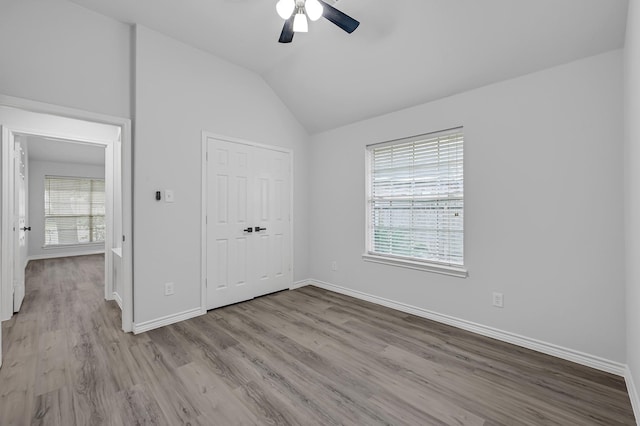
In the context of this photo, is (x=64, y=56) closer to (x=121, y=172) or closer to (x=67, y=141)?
(x=121, y=172)

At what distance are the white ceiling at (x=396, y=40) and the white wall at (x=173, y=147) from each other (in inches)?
9.6

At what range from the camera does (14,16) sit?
7.72 ft

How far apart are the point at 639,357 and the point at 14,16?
497 cm

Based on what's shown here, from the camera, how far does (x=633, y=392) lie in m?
1.81

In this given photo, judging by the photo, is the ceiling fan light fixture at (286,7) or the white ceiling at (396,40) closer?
the ceiling fan light fixture at (286,7)

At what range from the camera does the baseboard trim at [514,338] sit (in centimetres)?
219

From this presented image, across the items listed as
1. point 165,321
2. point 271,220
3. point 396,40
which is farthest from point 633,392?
point 165,321

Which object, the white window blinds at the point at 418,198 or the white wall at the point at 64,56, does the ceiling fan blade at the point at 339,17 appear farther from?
the white wall at the point at 64,56

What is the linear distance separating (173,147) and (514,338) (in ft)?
12.7

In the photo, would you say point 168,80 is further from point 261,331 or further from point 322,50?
point 261,331

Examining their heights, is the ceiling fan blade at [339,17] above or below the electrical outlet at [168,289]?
above

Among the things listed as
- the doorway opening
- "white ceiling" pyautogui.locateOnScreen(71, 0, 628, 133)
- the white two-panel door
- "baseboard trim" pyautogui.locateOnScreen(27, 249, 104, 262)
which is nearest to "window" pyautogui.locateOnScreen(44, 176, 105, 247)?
"baseboard trim" pyautogui.locateOnScreen(27, 249, 104, 262)

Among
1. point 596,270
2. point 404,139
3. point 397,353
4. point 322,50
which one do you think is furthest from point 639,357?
point 322,50

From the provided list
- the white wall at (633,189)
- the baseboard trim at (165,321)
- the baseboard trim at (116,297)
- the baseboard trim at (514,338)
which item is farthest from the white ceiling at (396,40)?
the baseboard trim at (116,297)
